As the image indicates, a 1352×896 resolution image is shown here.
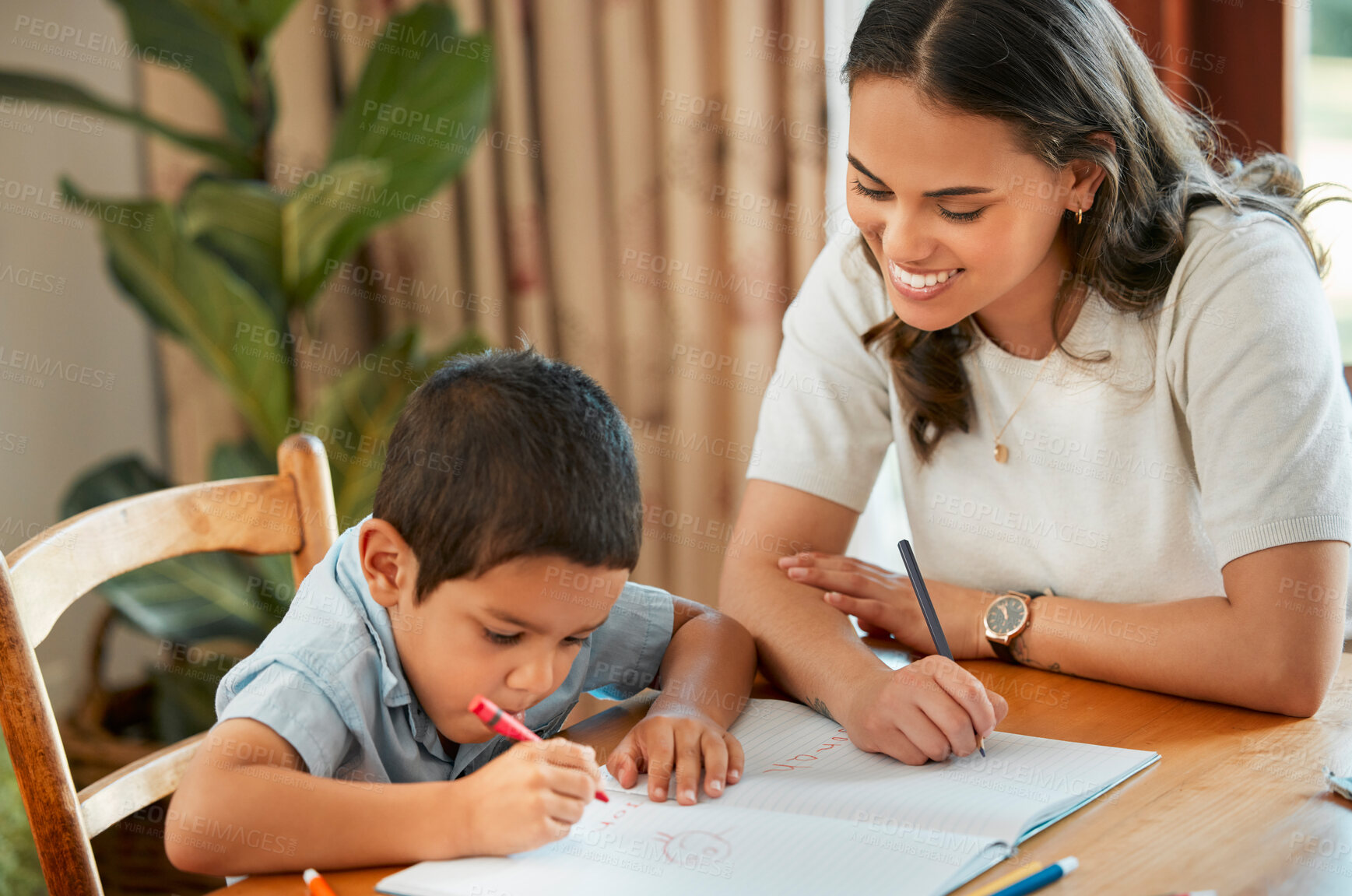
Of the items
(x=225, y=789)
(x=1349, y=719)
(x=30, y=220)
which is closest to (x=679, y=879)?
(x=225, y=789)

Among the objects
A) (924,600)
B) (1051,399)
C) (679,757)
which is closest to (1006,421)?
(1051,399)

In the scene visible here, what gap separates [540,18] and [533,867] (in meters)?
1.99

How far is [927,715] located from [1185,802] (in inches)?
7.6

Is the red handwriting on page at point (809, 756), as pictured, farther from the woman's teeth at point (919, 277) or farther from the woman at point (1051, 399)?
the woman's teeth at point (919, 277)

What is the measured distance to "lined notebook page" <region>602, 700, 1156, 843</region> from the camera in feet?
2.53

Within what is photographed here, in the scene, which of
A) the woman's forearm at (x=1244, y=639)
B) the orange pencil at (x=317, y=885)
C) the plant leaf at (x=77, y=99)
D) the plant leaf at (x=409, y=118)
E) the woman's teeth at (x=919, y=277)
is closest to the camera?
the orange pencil at (x=317, y=885)

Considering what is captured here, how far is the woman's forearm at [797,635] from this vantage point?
3.25 feet

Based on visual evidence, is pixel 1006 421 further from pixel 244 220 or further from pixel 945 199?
pixel 244 220

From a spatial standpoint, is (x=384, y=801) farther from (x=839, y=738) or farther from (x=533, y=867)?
(x=839, y=738)

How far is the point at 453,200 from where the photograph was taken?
245 centimetres

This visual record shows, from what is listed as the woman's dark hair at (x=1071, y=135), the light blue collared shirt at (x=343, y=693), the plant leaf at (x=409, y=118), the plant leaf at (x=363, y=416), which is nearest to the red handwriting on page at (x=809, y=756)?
the light blue collared shirt at (x=343, y=693)

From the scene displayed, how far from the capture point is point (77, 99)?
1875 mm

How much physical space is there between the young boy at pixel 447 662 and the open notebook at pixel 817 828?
0.09 feet

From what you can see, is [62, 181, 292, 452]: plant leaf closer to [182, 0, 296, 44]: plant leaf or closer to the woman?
[182, 0, 296, 44]: plant leaf
